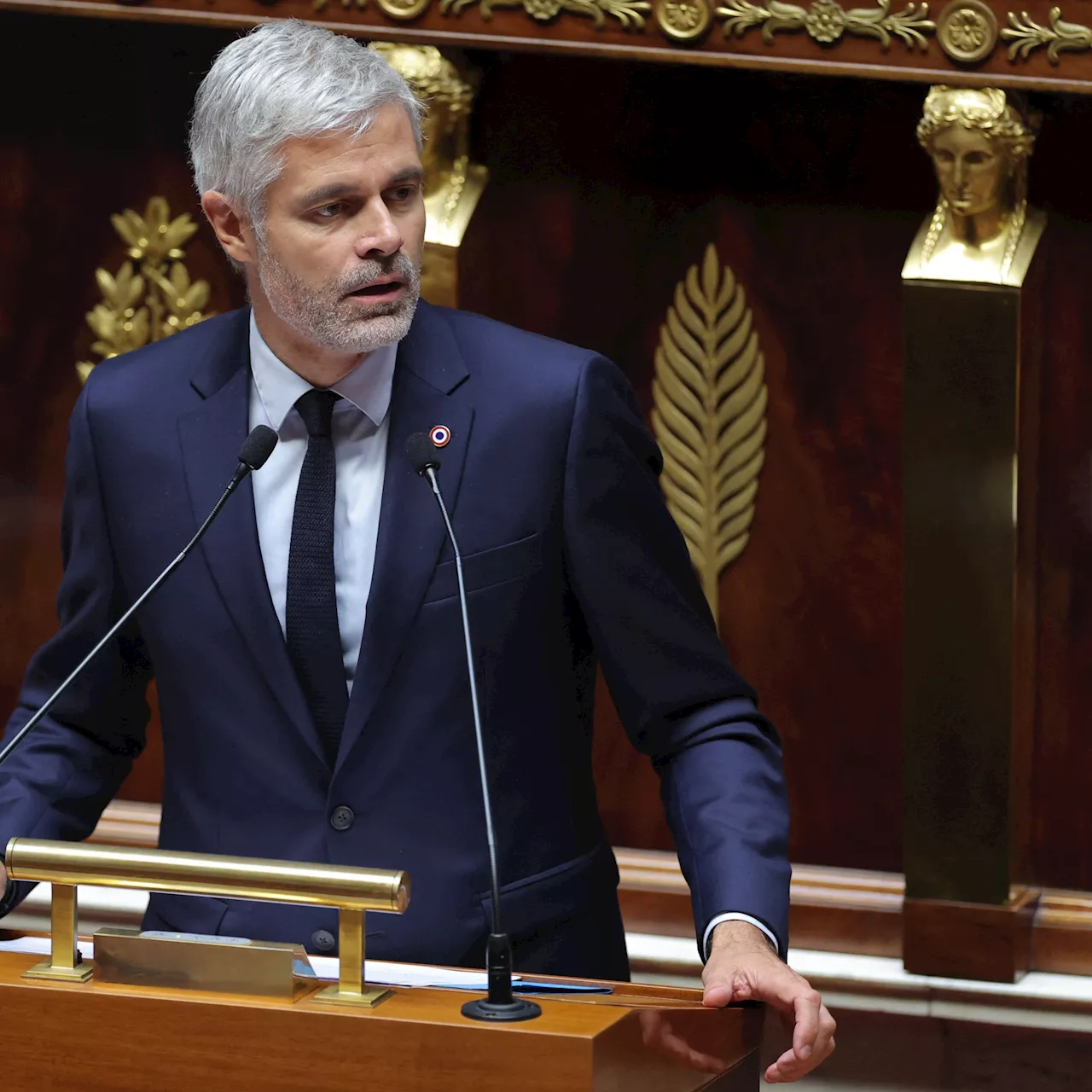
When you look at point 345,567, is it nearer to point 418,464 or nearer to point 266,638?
point 266,638

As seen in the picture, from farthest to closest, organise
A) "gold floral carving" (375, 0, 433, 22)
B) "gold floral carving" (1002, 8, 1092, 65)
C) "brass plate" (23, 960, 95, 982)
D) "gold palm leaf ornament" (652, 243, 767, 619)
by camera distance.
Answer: "gold palm leaf ornament" (652, 243, 767, 619) → "gold floral carving" (375, 0, 433, 22) → "gold floral carving" (1002, 8, 1092, 65) → "brass plate" (23, 960, 95, 982)

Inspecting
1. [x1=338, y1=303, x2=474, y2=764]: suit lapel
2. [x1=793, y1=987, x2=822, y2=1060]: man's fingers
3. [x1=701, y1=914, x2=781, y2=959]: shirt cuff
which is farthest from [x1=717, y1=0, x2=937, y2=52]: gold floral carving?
[x1=793, y1=987, x2=822, y2=1060]: man's fingers

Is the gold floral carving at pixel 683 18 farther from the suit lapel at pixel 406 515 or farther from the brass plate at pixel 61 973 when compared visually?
the brass plate at pixel 61 973

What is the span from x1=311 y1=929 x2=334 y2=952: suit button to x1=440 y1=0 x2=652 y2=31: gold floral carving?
1.54 m

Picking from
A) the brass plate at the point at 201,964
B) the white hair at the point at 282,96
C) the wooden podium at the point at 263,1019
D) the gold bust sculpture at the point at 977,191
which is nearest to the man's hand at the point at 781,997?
the wooden podium at the point at 263,1019

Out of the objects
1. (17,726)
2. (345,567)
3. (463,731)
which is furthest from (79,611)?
(463,731)

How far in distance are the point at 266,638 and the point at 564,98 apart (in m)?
1.46

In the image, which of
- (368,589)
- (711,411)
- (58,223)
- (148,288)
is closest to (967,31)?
(711,411)

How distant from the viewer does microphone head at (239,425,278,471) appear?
1888 mm

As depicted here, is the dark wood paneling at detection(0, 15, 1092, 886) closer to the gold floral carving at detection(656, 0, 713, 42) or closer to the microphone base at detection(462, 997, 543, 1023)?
the gold floral carving at detection(656, 0, 713, 42)

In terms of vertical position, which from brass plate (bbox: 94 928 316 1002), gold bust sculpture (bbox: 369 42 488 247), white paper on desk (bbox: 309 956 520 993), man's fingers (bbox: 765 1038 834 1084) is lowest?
man's fingers (bbox: 765 1038 834 1084)

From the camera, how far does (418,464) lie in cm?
187

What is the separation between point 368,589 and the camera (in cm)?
214

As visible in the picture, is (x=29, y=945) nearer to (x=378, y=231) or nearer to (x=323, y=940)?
(x=323, y=940)
